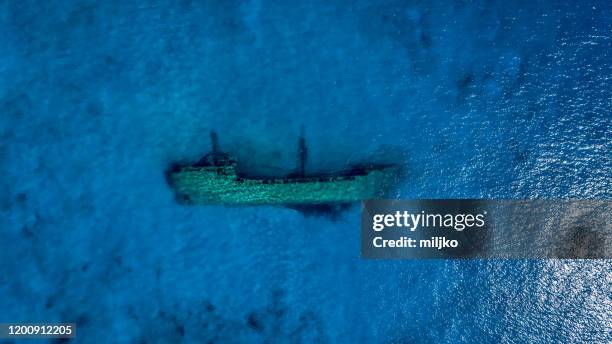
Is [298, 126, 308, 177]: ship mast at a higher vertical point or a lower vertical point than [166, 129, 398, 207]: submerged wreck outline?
higher

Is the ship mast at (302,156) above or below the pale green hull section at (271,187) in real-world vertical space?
above

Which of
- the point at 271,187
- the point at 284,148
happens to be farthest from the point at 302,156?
the point at 271,187

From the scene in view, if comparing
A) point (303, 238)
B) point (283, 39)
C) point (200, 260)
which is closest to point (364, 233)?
point (303, 238)

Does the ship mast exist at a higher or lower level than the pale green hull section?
higher

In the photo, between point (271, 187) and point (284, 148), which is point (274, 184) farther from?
point (284, 148)

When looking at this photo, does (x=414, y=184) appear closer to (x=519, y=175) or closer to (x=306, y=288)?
(x=519, y=175)
